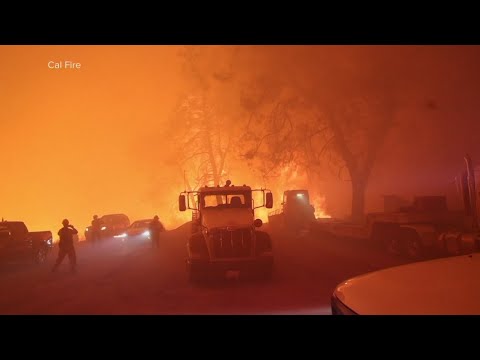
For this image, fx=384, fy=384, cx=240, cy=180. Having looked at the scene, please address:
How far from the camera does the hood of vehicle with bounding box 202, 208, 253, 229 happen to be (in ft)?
33.4

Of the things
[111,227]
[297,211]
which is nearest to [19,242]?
[111,227]

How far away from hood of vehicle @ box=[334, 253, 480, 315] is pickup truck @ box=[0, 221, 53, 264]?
13.4 meters

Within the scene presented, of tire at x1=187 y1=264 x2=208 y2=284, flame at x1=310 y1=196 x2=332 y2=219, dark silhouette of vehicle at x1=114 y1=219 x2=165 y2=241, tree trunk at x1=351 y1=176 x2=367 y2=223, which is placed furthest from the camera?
flame at x1=310 y1=196 x2=332 y2=219

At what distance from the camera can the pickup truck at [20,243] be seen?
13.8 metres

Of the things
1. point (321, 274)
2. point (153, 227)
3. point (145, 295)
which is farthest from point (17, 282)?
point (321, 274)

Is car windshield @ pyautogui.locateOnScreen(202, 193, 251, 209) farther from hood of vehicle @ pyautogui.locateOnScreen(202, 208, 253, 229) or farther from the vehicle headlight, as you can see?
the vehicle headlight

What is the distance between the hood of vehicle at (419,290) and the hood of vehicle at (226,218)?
5.95 metres

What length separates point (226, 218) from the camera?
1034 centimetres

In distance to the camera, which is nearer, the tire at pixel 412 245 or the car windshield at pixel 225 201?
the car windshield at pixel 225 201

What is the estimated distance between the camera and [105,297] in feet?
28.5

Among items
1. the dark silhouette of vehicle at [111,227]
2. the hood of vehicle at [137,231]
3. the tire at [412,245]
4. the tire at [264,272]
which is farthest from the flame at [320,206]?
the tire at [264,272]

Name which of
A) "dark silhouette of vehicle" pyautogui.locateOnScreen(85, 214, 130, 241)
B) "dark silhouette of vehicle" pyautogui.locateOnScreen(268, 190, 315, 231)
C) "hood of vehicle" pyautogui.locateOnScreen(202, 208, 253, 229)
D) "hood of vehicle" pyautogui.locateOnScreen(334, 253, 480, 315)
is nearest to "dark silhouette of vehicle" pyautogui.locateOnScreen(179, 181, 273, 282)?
"hood of vehicle" pyautogui.locateOnScreen(202, 208, 253, 229)

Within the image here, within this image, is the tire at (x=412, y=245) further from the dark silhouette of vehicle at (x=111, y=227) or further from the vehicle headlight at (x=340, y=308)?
the dark silhouette of vehicle at (x=111, y=227)

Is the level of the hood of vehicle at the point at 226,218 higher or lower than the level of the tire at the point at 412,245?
higher
